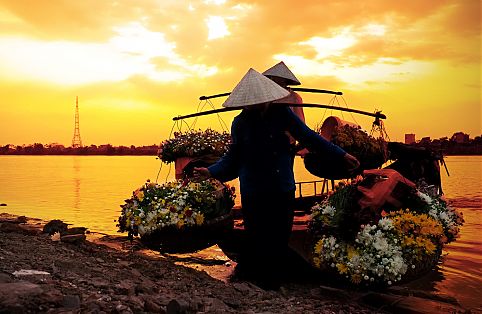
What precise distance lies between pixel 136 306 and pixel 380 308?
3.48 m

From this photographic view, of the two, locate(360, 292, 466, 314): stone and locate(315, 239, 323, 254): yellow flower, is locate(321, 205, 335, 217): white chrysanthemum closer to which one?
locate(315, 239, 323, 254): yellow flower

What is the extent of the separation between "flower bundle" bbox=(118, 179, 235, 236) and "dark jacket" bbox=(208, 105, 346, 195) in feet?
4.16

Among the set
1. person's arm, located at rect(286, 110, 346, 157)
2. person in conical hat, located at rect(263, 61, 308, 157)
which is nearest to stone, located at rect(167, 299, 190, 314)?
person's arm, located at rect(286, 110, 346, 157)

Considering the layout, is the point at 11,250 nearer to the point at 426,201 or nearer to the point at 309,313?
the point at 309,313

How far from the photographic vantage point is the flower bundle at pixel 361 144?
871 cm

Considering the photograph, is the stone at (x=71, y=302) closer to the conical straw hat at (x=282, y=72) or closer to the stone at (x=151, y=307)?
the stone at (x=151, y=307)

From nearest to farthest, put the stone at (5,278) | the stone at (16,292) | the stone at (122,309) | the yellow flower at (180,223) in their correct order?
the stone at (16,292), the stone at (122,309), the stone at (5,278), the yellow flower at (180,223)

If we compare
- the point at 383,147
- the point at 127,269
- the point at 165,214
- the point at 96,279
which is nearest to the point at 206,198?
the point at 165,214

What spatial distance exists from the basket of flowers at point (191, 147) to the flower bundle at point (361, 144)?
280 cm

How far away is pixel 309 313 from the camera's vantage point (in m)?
6.34

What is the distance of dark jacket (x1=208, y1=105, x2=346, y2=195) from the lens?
23.1 feet

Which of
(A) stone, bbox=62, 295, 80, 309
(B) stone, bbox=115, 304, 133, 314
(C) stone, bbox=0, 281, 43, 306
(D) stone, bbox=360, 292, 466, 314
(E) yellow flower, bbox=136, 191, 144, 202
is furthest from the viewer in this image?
(E) yellow flower, bbox=136, 191, 144, 202

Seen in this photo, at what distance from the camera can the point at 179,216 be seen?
823 cm

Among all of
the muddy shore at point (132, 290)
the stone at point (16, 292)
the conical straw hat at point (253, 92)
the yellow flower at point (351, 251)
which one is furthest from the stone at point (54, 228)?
the yellow flower at point (351, 251)
